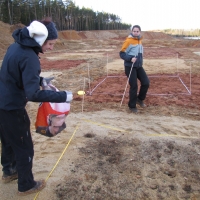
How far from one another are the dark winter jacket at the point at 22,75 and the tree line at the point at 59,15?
3562 centimetres

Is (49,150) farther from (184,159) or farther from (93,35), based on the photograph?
(93,35)

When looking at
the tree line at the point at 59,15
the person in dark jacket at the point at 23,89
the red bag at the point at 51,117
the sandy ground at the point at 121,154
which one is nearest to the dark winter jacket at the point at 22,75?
the person in dark jacket at the point at 23,89

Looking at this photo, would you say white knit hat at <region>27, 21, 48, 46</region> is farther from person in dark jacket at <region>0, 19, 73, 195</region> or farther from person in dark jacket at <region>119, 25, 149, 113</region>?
person in dark jacket at <region>119, 25, 149, 113</region>

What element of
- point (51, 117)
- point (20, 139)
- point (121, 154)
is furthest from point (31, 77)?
point (121, 154)

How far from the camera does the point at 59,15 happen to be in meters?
51.5

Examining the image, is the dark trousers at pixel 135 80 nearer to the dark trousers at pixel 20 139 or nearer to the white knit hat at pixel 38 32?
the dark trousers at pixel 20 139

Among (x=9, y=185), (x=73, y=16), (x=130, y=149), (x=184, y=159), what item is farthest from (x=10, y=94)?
(x=73, y=16)

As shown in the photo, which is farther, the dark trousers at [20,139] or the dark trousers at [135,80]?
the dark trousers at [135,80]

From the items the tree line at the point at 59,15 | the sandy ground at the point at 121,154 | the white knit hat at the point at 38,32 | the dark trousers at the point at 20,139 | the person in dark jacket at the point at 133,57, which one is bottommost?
the sandy ground at the point at 121,154

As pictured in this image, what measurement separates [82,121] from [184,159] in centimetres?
217

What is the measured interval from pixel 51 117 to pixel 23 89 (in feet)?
1.40

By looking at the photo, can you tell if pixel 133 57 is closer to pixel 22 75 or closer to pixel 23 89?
pixel 23 89

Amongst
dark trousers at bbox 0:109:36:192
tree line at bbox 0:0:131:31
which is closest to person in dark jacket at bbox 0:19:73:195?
dark trousers at bbox 0:109:36:192

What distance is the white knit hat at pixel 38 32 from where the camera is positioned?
2.00m
